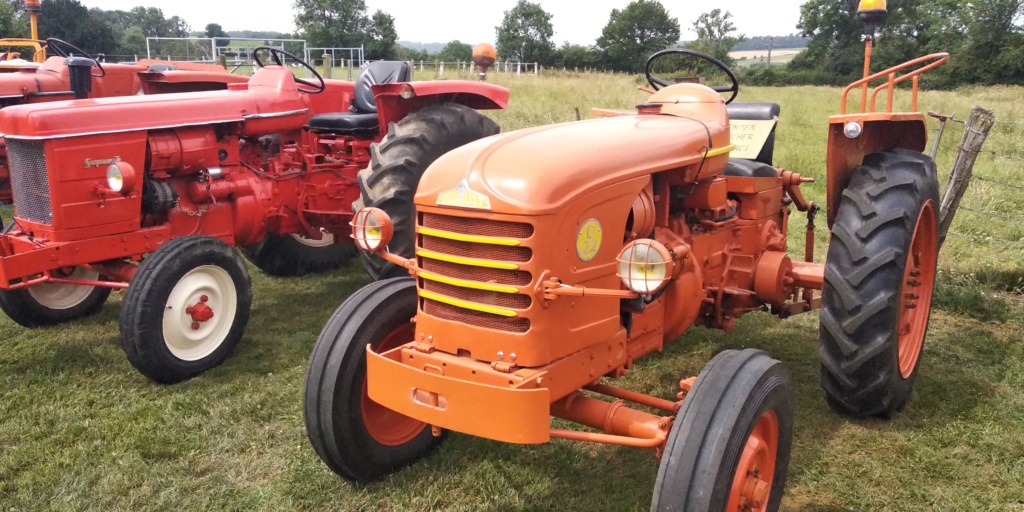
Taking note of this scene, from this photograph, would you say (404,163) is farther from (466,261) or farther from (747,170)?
(466,261)

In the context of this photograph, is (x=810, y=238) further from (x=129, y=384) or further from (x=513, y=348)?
(x=129, y=384)

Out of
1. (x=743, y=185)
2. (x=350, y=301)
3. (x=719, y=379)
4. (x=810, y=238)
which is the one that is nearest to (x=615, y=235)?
(x=719, y=379)

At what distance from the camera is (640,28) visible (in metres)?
62.4

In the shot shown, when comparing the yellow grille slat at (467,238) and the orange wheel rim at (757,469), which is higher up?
the yellow grille slat at (467,238)

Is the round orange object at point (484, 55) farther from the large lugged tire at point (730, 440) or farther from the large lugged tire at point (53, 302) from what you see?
the large lugged tire at point (730, 440)

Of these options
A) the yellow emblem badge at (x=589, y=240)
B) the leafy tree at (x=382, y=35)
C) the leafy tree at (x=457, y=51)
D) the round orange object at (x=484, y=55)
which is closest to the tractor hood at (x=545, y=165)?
the yellow emblem badge at (x=589, y=240)

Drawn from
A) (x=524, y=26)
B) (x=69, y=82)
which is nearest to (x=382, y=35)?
(x=524, y=26)

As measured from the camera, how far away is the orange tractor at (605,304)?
2.12 m

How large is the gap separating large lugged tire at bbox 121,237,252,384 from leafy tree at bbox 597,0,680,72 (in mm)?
58342

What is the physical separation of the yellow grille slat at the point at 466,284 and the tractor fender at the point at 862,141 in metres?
2.00

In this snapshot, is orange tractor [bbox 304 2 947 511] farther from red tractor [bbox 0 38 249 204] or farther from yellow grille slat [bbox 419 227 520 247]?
red tractor [bbox 0 38 249 204]

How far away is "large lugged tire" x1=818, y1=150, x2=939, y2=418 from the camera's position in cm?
312

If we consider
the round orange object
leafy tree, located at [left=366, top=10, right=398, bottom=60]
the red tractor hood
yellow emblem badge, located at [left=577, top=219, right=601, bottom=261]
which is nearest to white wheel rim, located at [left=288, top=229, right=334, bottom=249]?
the red tractor hood

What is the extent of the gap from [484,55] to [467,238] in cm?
351
